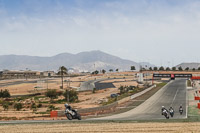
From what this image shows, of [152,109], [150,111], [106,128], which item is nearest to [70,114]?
[106,128]

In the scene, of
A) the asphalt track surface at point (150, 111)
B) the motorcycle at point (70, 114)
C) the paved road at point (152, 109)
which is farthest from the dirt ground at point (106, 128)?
the paved road at point (152, 109)

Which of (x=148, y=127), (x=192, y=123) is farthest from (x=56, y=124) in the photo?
(x=192, y=123)

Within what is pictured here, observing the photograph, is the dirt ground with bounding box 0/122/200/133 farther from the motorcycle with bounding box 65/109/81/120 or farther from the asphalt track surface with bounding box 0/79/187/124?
the asphalt track surface with bounding box 0/79/187/124

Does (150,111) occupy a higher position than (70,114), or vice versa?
(70,114)

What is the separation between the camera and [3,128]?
20453 millimetres

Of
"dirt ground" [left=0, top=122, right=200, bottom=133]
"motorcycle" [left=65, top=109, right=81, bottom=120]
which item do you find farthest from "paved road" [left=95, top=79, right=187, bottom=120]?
"dirt ground" [left=0, top=122, right=200, bottom=133]

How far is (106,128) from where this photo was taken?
19.8 meters

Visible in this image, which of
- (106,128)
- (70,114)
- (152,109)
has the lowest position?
(152,109)

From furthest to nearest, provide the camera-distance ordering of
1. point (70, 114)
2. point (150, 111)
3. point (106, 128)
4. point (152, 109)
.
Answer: point (152, 109), point (150, 111), point (70, 114), point (106, 128)

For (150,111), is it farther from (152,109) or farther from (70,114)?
(70,114)

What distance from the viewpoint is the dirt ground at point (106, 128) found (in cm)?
1884

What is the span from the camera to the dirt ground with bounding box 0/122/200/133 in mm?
18844

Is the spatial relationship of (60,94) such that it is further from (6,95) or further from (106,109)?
(106,109)

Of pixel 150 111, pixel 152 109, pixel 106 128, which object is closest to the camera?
pixel 106 128
